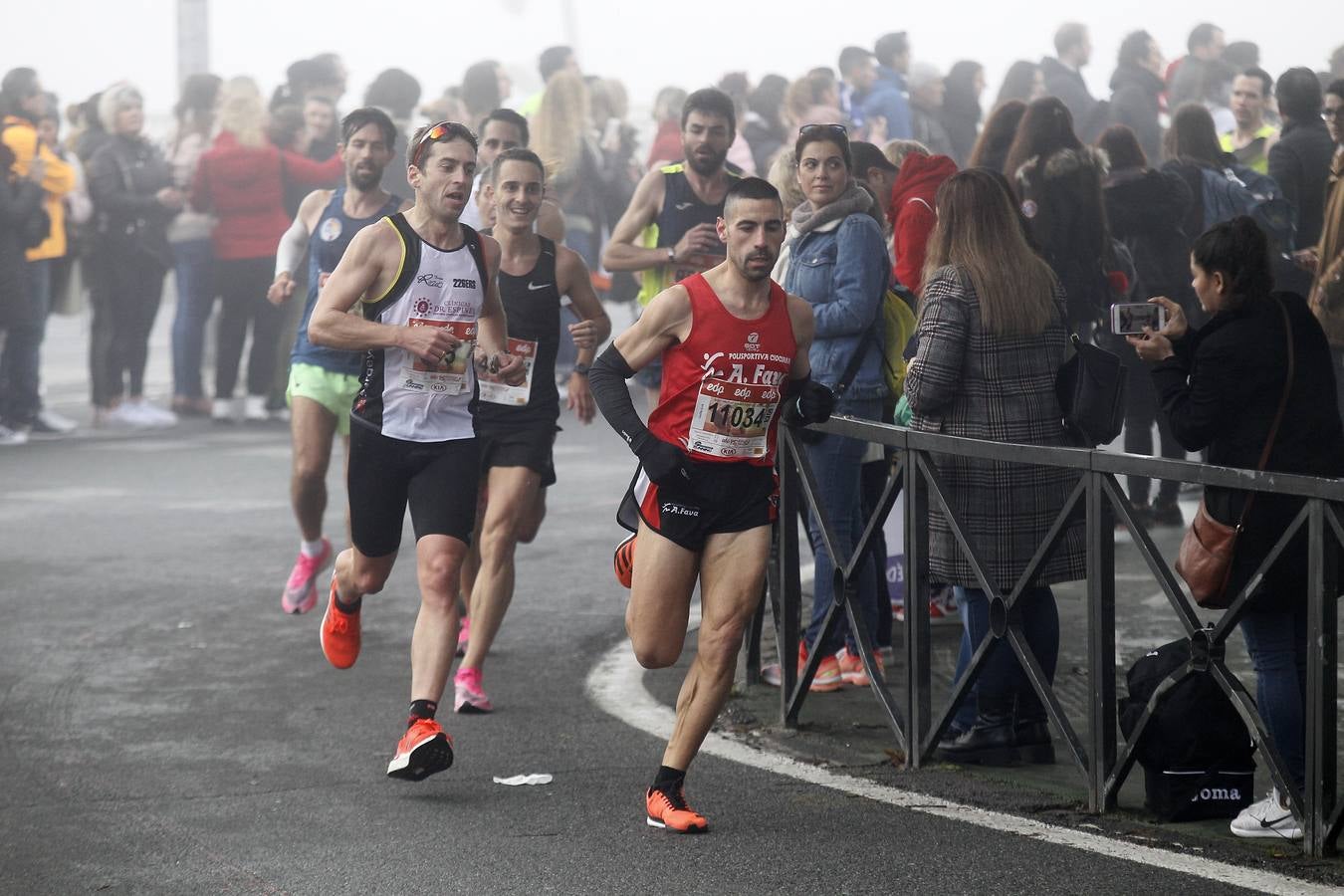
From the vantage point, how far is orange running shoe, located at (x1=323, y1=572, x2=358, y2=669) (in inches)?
274

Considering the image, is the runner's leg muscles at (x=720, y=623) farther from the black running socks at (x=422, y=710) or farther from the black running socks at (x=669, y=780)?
the black running socks at (x=422, y=710)

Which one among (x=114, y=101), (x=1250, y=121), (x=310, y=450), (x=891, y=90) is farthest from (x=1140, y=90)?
(x=310, y=450)

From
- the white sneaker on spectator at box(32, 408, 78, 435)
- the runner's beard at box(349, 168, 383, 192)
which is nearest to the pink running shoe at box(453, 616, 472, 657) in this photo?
the runner's beard at box(349, 168, 383, 192)

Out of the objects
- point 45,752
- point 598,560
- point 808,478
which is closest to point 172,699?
point 45,752

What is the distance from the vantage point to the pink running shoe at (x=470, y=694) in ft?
23.3

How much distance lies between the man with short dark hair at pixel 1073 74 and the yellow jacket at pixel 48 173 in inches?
302

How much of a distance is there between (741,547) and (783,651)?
121 centimetres

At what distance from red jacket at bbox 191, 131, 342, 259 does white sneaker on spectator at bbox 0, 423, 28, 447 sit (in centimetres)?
211

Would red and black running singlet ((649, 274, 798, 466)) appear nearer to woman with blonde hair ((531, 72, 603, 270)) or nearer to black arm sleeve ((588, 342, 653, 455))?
black arm sleeve ((588, 342, 653, 455))

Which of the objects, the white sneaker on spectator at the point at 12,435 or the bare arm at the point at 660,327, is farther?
the white sneaker on spectator at the point at 12,435

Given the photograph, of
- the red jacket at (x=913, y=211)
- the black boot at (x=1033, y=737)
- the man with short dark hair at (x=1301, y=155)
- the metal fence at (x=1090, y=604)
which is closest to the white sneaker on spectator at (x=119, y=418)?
the man with short dark hair at (x=1301, y=155)

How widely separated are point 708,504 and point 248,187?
10.9 metres

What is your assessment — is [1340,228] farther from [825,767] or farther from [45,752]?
[45,752]

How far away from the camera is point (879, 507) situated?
6.39 m
